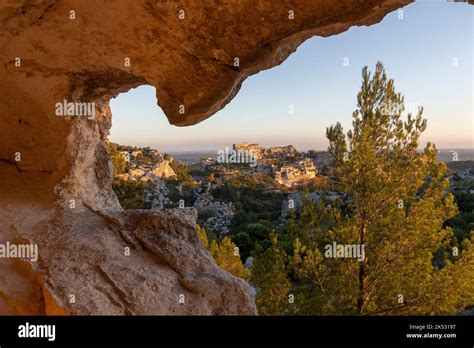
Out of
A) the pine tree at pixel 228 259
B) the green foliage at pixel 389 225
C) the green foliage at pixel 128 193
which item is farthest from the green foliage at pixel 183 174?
the green foliage at pixel 389 225

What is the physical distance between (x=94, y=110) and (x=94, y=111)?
0.01 m

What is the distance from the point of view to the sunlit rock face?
2.54 meters

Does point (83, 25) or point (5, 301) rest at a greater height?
point (83, 25)

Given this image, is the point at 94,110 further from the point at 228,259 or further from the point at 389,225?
the point at 228,259

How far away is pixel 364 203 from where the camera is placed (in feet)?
18.7

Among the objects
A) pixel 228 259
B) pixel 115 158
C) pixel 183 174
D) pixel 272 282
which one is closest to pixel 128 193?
pixel 115 158

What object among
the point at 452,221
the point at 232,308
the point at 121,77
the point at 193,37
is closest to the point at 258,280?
the point at 232,308

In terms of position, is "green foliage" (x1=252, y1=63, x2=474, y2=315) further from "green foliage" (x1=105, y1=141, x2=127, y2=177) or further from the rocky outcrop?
"green foliage" (x1=105, y1=141, x2=127, y2=177)

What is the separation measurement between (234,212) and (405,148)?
20339 millimetres

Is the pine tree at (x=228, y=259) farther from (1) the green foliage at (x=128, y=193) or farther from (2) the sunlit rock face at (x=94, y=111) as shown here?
(2) the sunlit rock face at (x=94, y=111)

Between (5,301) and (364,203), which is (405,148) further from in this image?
(5,301)

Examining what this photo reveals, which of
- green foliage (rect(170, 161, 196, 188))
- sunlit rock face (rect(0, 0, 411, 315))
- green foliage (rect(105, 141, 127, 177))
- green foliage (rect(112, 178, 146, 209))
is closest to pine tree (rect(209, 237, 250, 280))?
green foliage (rect(112, 178, 146, 209))

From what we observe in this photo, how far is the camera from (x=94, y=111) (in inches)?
143

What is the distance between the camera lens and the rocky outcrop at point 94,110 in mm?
2543
